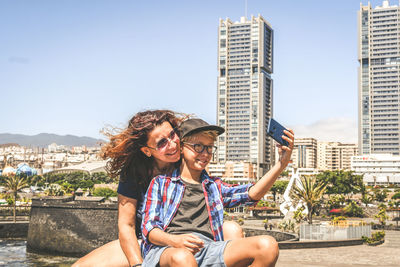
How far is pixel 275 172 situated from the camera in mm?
2930

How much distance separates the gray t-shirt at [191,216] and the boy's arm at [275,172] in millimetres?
404

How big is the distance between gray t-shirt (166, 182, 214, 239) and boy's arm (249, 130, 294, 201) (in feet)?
1.32

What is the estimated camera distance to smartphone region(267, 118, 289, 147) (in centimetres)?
282

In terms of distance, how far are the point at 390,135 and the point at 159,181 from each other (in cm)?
13797

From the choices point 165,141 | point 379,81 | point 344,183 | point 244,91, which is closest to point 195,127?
point 165,141

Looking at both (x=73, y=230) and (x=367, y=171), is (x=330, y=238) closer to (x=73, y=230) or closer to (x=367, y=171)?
(x=73, y=230)

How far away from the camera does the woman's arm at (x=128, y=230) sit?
277 cm

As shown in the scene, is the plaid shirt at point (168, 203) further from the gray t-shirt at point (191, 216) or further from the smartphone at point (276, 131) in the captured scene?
the smartphone at point (276, 131)

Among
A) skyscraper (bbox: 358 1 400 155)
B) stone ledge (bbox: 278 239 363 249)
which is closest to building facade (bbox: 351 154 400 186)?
skyscraper (bbox: 358 1 400 155)

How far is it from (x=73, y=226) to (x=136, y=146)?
90.5 ft

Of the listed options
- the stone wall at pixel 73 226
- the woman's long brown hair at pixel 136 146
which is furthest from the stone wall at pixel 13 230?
the woman's long brown hair at pixel 136 146

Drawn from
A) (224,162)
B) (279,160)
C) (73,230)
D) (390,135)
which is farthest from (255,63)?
(279,160)

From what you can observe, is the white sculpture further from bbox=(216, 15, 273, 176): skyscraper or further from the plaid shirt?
bbox=(216, 15, 273, 176): skyscraper

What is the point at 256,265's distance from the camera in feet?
7.71
